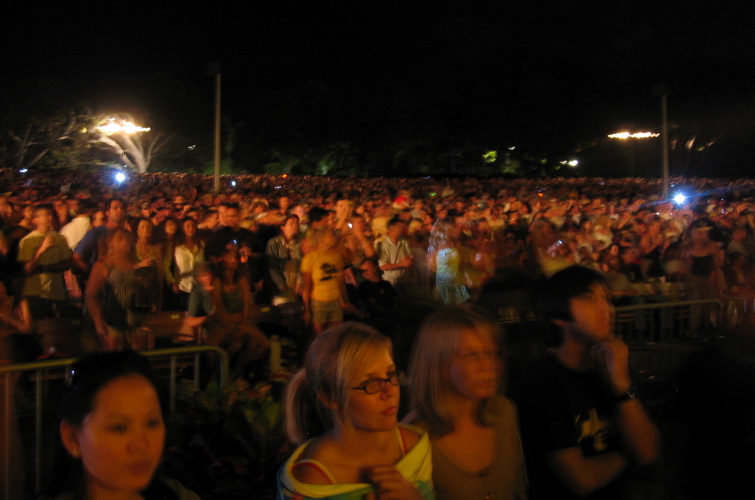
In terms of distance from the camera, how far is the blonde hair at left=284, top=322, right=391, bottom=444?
234 cm

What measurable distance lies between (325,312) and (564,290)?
442 cm

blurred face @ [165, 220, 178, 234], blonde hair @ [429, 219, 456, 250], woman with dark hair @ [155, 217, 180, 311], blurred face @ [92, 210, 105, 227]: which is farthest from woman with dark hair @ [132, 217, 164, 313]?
blonde hair @ [429, 219, 456, 250]

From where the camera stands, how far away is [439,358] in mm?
2738

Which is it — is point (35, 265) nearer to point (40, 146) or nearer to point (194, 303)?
point (194, 303)

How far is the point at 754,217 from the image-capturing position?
55.6ft

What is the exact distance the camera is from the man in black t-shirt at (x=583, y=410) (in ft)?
8.99

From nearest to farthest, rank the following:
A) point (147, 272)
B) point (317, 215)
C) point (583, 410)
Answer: point (583, 410)
point (147, 272)
point (317, 215)

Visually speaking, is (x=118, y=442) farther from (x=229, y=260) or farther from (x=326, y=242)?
(x=326, y=242)

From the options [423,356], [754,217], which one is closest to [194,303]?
[423,356]

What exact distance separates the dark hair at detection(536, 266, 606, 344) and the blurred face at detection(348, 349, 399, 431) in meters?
0.97

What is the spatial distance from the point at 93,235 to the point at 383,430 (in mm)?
5878

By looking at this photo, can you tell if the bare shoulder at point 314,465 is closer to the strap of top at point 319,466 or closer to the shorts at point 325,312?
the strap of top at point 319,466

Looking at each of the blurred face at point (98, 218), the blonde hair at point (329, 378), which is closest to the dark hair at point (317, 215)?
the blurred face at point (98, 218)

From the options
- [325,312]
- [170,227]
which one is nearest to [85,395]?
[325,312]
